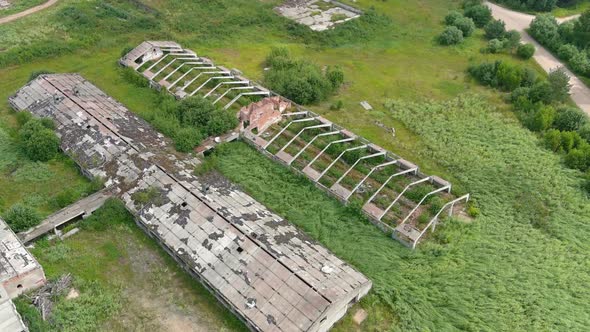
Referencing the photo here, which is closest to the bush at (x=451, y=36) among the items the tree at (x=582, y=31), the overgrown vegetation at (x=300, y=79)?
the tree at (x=582, y=31)

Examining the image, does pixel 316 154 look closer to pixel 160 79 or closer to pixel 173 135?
pixel 173 135

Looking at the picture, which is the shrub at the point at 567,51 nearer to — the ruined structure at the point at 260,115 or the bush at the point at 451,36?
the bush at the point at 451,36

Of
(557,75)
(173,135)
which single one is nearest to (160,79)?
(173,135)

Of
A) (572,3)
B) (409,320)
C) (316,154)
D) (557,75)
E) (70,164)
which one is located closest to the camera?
(409,320)

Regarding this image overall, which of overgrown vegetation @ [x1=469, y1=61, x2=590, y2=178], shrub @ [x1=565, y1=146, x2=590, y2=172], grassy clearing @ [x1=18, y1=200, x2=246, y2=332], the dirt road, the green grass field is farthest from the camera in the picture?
the dirt road

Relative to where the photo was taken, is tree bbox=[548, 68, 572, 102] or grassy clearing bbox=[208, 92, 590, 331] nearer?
grassy clearing bbox=[208, 92, 590, 331]

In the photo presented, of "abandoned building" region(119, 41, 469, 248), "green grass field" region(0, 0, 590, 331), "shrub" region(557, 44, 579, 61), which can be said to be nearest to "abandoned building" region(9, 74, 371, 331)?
"green grass field" region(0, 0, 590, 331)

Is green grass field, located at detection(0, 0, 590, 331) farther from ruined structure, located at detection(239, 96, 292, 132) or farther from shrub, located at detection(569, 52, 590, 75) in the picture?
shrub, located at detection(569, 52, 590, 75)
